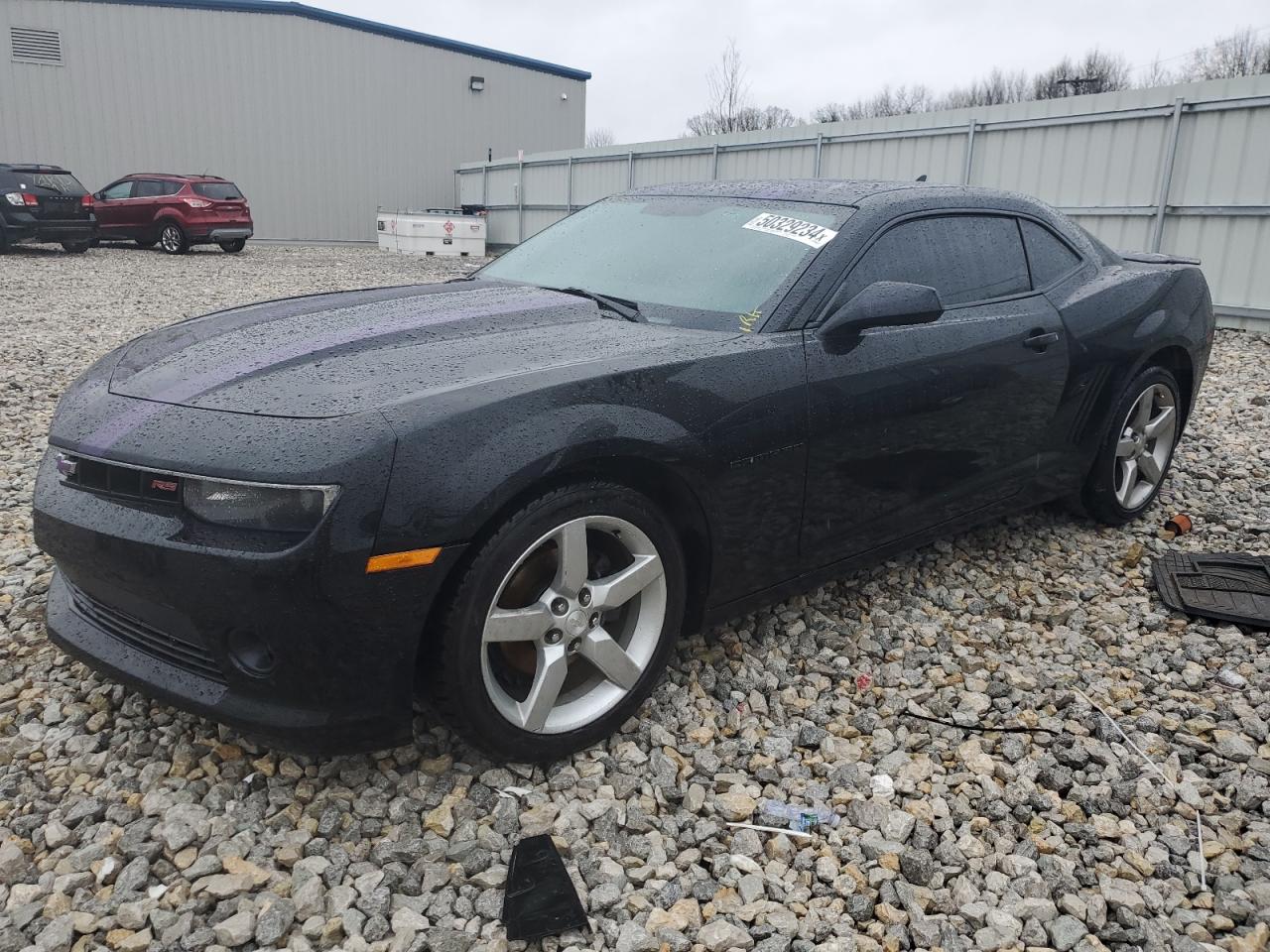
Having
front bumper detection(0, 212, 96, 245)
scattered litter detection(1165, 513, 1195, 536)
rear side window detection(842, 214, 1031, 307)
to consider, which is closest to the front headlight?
rear side window detection(842, 214, 1031, 307)

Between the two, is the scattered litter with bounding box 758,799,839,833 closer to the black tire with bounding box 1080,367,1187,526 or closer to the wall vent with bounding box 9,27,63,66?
the black tire with bounding box 1080,367,1187,526

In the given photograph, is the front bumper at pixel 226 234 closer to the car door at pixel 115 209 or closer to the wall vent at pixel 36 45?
the car door at pixel 115 209

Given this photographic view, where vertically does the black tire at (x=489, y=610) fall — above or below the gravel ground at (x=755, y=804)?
above

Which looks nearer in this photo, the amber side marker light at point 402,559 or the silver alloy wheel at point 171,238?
the amber side marker light at point 402,559

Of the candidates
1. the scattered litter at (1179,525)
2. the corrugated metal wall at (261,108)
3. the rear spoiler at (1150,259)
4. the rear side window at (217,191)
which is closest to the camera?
the scattered litter at (1179,525)

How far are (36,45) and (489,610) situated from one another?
28.1 m

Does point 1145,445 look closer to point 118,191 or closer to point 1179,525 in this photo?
point 1179,525

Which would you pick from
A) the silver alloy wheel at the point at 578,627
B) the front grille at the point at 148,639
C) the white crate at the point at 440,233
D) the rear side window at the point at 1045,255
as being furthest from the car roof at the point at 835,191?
the white crate at the point at 440,233

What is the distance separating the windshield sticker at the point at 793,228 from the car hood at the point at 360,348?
23.8 inches

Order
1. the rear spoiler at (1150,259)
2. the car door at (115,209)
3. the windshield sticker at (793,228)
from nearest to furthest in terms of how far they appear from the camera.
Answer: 1. the windshield sticker at (793,228)
2. the rear spoiler at (1150,259)
3. the car door at (115,209)

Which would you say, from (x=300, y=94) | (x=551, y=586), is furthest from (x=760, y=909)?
(x=300, y=94)

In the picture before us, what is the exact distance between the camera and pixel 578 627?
2.42 meters

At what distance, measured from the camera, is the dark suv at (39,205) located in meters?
16.5

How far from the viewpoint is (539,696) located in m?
2.37
